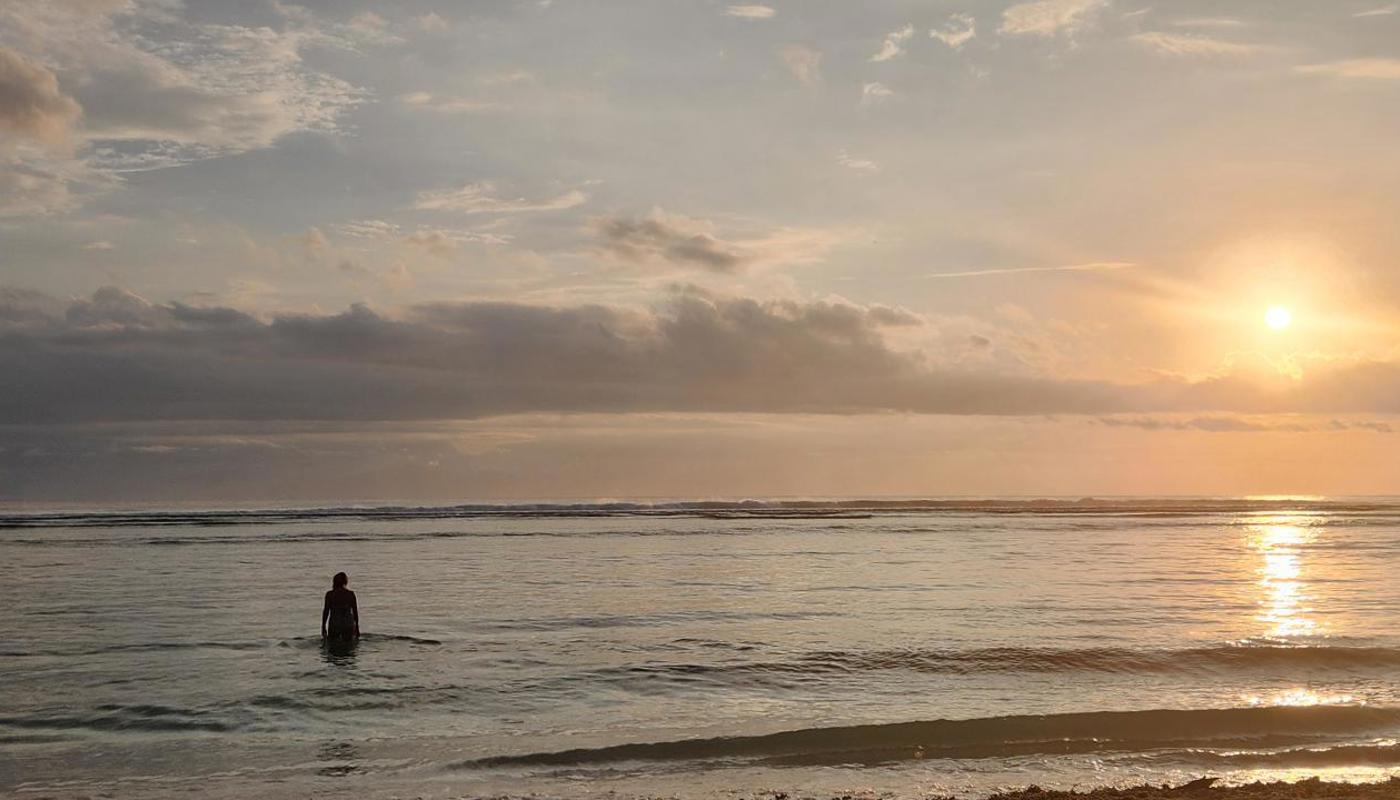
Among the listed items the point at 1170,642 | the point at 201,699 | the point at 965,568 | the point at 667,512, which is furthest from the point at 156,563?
the point at 667,512

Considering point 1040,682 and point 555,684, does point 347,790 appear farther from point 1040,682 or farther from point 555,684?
point 1040,682

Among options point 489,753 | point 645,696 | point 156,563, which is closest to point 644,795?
point 489,753

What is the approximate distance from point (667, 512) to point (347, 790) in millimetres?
109802

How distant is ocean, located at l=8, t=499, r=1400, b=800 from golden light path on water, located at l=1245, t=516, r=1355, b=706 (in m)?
0.21

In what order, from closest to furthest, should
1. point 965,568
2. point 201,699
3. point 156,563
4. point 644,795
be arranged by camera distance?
point 644,795
point 201,699
point 965,568
point 156,563

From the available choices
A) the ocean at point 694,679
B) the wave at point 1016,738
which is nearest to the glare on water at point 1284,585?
the ocean at point 694,679

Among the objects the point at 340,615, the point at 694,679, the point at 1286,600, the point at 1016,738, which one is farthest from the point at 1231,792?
the point at 1286,600

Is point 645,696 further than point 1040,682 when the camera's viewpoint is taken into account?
No

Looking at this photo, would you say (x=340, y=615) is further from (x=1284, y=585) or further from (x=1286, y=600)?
(x=1284, y=585)

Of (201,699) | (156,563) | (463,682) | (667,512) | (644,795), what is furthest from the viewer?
(667,512)

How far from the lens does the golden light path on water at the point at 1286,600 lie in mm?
21062

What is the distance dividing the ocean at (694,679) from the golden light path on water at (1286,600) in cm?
21

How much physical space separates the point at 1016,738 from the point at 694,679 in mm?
7476

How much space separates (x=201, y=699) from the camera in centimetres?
2136
